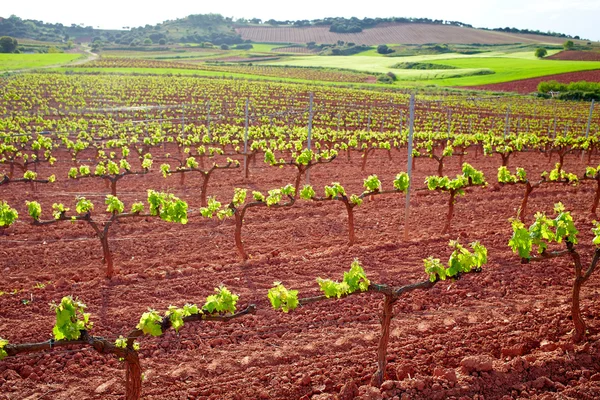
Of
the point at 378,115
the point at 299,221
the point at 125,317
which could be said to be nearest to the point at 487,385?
the point at 125,317

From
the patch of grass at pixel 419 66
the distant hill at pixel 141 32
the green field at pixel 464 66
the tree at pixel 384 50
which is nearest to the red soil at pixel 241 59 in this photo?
the green field at pixel 464 66

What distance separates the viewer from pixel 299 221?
591 inches

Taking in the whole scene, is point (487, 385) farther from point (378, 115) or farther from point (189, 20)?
point (189, 20)

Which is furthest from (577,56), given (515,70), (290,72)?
(290,72)

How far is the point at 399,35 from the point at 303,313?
143 m

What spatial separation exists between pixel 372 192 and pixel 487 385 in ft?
23.3

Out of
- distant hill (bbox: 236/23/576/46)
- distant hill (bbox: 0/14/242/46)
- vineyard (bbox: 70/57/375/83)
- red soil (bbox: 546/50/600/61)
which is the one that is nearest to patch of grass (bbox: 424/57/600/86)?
red soil (bbox: 546/50/600/61)

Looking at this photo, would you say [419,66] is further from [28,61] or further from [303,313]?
[303,313]

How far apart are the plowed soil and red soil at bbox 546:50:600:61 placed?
83695mm

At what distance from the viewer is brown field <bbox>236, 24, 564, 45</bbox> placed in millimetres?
130750

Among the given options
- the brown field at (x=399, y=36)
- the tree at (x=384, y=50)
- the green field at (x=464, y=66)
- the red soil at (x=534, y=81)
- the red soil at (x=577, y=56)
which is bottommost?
the red soil at (x=534, y=81)

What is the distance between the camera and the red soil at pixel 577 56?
3361 inches

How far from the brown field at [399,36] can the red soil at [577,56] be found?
3367 cm

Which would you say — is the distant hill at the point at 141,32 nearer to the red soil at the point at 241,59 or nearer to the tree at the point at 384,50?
the red soil at the point at 241,59
